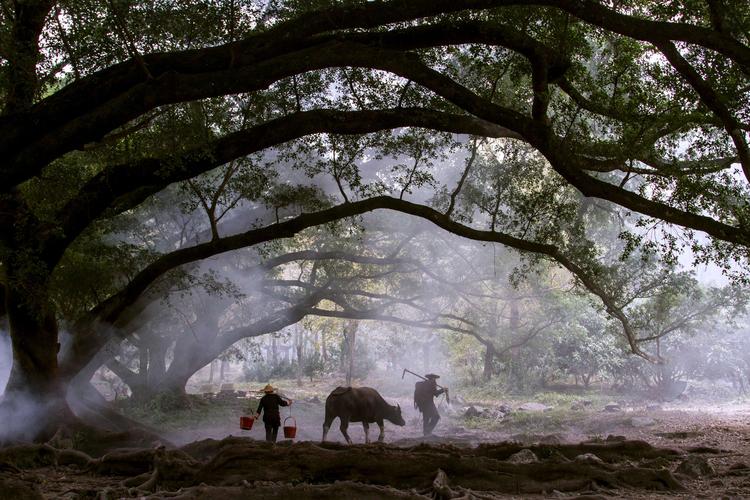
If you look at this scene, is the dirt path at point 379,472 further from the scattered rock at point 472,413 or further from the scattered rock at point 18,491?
the scattered rock at point 472,413

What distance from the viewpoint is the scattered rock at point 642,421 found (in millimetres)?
14031

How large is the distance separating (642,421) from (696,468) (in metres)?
7.48

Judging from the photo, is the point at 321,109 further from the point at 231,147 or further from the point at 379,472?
the point at 379,472

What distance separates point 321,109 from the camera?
7.83 metres

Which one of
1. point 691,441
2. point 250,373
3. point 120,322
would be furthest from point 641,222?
point 250,373

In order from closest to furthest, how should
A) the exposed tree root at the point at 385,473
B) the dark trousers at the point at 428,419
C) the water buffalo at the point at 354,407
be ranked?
the exposed tree root at the point at 385,473
the water buffalo at the point at 354,407
the dark trousers at the point at 428,419

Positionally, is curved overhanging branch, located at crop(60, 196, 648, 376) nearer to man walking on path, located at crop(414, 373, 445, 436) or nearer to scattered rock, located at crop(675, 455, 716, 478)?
scattered rock, located at crop(675, 455, 716, 478)

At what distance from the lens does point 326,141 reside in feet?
36.1

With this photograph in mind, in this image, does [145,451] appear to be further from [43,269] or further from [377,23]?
[377,23]

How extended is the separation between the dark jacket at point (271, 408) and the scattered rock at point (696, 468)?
6.63m

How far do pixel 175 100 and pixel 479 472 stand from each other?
5100mm

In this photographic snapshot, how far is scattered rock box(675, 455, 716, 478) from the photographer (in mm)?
7211

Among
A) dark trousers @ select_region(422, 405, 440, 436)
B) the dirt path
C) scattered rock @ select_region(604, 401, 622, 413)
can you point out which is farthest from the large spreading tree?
scattered rock @ select_region(604, 401, 622, 413)

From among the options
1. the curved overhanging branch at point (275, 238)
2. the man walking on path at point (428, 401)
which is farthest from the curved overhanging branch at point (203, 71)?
the man walking on path at point (428, 401)
